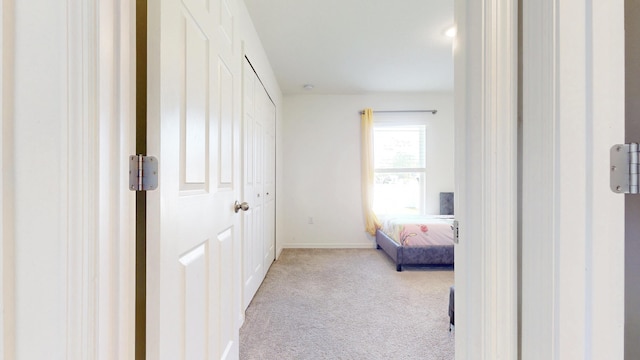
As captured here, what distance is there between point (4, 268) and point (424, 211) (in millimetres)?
4503

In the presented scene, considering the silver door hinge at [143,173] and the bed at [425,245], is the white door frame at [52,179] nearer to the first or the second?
the silver door hinge at [143,173]

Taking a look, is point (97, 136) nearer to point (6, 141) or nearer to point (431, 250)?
point (6, 141)

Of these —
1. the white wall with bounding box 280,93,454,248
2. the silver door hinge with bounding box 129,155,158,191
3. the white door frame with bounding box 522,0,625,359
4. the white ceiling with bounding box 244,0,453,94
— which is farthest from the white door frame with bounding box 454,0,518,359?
the white wall with bounding box 280,93,454,248

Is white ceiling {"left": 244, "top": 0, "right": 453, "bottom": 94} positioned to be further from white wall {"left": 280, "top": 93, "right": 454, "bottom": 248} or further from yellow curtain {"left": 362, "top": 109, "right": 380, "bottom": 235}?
yellow curtain {"left": 362, "top": 109, "right": 380, "bottom": 235}

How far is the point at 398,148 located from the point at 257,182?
8.39 feet

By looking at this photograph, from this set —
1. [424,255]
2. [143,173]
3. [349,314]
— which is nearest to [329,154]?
[424,255]

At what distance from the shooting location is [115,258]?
589mm

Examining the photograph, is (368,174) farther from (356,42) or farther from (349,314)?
(349,314)

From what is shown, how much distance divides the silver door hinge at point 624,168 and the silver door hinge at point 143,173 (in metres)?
0.99

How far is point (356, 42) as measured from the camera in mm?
2707

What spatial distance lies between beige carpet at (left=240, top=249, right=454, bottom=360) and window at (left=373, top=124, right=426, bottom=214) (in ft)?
4.63

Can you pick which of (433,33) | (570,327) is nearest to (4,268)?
(570,327)

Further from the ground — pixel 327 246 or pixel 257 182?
pixel 257 182

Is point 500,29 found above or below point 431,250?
above
